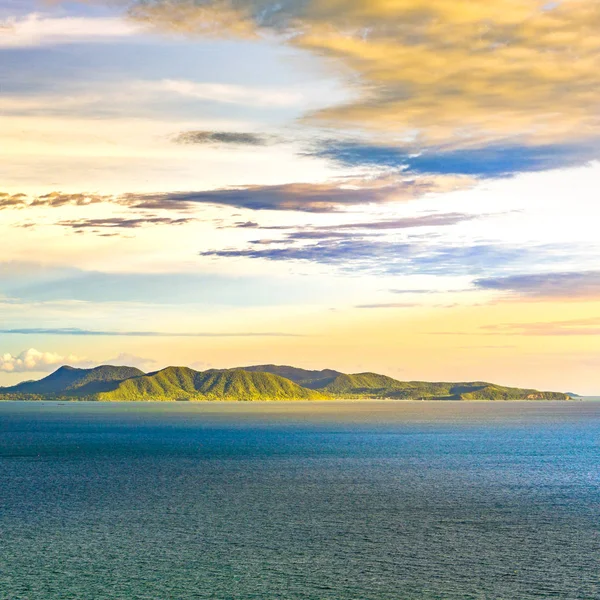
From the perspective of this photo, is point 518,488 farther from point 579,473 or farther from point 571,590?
point 571,590

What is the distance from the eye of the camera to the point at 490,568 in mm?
61219

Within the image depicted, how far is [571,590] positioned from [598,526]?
25.4 metres

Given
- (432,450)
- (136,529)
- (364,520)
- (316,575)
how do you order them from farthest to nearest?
(432,450) → (364,520) → (136,529) → (316,575)

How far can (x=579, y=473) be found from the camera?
12800 centimetres

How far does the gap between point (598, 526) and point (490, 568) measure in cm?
2244

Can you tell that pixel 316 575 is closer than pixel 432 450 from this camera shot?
Yes

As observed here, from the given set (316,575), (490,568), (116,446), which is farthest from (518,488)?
(116,446)

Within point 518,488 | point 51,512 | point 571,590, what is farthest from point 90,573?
point 518,488

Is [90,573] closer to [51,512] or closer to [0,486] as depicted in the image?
[51,512]

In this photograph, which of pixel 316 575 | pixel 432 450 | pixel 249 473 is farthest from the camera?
pixel 432 450

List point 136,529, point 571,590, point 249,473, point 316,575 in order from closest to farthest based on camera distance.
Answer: point 571,590 → point 316,575 → point 136,529 → point 249,473

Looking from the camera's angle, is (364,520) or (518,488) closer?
(364,520)

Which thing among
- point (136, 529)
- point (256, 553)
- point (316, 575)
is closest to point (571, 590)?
point (316, 575)

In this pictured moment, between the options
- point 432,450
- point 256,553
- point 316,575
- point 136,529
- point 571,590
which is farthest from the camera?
point 432,450
